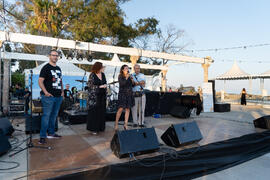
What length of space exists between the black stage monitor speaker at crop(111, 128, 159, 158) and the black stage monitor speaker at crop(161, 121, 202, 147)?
0.45 meters

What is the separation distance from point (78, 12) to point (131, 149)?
1645 cm

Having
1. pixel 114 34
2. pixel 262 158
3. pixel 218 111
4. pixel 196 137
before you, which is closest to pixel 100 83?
pixel 196 137

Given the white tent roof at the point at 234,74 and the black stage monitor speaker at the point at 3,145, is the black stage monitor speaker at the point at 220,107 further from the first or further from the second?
the white tent roof at the point at 234,74

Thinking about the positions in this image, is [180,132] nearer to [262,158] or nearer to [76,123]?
[262,158]

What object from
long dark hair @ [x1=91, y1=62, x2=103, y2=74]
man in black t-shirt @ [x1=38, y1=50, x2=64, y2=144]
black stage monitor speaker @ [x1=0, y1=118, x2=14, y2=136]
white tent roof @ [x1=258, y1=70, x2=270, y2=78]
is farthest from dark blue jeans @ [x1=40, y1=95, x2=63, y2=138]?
white tent roof @ [x1=258, y1=70, x2=270, y2=78]

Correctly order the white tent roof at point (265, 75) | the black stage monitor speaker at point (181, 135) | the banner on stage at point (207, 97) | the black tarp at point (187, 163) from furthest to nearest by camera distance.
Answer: the white tent roof at point (265, 75) → the banner on stage at point (207, 97) → the black stage monitor speaker at point (181, 135) → the black tarp at point (187, 163)

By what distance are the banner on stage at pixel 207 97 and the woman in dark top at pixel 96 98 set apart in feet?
20.2

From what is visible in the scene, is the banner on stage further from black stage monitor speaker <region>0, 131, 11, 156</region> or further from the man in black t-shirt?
black stage monitor speaker <region>0, 131, 11, 156</region>

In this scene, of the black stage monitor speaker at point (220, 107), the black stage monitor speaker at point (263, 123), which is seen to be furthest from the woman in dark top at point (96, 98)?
the black stage monitor speaker at point (220, 107)

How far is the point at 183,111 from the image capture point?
639 cm

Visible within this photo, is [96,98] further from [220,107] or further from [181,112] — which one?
[220,107]

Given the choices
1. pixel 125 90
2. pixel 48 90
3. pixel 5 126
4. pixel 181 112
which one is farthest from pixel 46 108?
pixel 181 112

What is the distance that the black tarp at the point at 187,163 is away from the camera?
81.4 inches

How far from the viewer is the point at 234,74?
18.1 m
